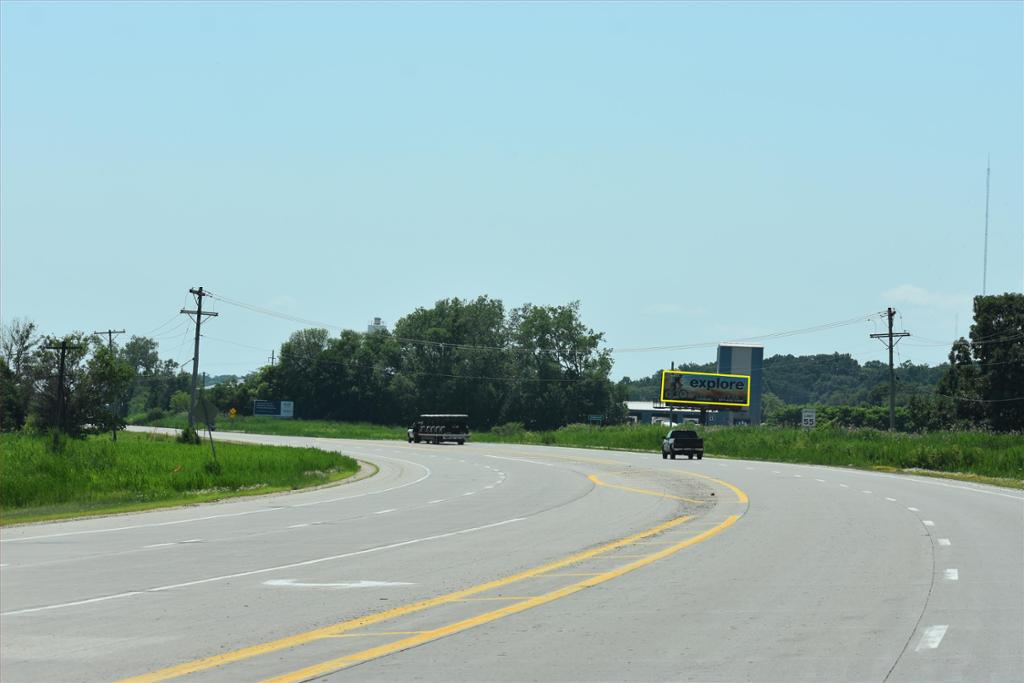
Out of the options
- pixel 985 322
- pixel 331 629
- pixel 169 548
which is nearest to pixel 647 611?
pixel 331 629

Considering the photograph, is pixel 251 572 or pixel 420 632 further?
pixel 251 572

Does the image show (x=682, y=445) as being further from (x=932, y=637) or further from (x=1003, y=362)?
(x=932, y=637)

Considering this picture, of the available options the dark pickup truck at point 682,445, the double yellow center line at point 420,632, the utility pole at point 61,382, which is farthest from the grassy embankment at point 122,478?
the utility pole at point 61,382

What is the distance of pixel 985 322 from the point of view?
102 meters

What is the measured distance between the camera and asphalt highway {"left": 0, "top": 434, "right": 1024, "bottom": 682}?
375 inches

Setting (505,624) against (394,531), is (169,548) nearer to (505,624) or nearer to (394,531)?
(394,531)

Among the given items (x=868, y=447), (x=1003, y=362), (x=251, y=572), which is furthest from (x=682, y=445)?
(x=251, y=572)

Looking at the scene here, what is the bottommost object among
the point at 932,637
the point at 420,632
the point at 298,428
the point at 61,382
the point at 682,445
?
the point at 420,632

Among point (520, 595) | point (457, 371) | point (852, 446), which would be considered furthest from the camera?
point (457, 371)

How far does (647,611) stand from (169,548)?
9633mm

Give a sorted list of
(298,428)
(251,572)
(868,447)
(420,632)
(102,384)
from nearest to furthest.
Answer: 1. (420,632)
2. (251,572)
3. (868,447)
4. (102,384)
5. (298,428)

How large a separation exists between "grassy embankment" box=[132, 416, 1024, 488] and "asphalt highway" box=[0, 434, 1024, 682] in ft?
83.9

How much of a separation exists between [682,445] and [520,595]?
55136mm

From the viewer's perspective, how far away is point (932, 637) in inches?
423
